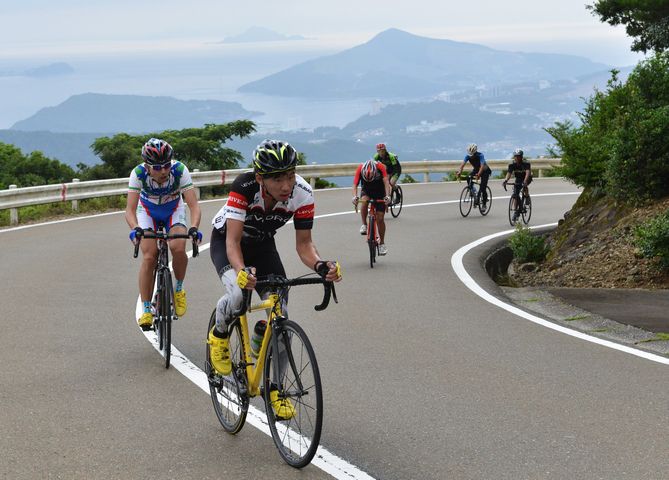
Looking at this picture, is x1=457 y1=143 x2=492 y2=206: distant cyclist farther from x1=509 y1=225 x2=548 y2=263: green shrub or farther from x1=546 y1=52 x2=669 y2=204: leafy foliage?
x1=509 y1=225 x2=548 y2=263: green shrub

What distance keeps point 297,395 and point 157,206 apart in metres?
4.18

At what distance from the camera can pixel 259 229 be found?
248 inches

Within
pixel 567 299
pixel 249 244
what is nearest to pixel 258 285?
pixel 249 244

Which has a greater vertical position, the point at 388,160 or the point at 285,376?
the point at 388,160

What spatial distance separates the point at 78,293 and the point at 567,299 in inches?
245

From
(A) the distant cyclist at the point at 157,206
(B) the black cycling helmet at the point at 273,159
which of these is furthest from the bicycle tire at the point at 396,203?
(B) the black cycling helmet at the point at 273,159

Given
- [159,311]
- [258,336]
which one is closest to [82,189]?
[159,311]

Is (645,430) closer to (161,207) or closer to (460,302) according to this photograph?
(161,207)

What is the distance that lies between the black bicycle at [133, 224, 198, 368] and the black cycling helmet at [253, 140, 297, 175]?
2.74 m

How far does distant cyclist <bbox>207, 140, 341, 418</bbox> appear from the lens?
5551 mm

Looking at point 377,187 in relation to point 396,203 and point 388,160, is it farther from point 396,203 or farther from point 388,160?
point 396,203

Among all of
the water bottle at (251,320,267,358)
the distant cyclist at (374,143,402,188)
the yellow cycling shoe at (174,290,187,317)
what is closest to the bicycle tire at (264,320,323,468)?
the water bottle at (251,320,267,358)

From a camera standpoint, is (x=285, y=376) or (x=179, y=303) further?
(x=179, y=303)

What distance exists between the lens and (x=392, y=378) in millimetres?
7738
